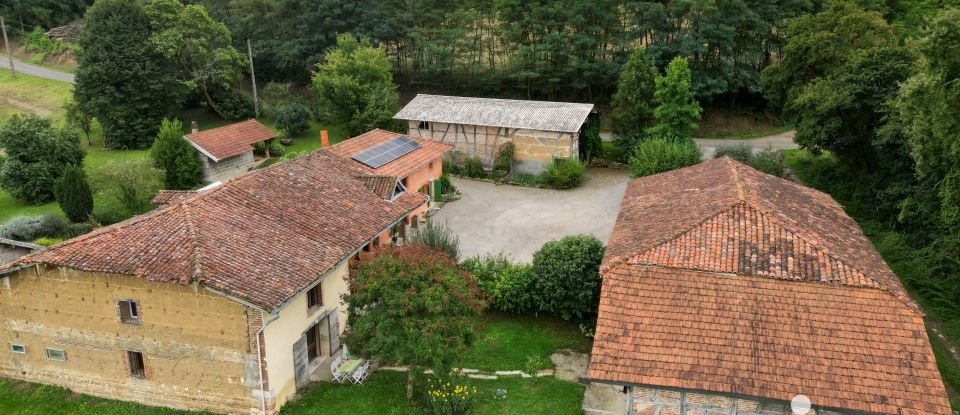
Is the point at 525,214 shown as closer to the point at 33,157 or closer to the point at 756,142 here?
the point at 756,142

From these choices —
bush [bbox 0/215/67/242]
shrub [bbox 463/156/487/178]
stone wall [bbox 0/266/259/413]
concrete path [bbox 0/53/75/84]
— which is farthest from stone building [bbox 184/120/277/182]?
concrete path [bbox 0/53/75/84]

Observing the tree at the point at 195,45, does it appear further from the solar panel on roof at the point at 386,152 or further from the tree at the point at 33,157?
the solar panel on roof at the point at 386,152

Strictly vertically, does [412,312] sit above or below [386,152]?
below

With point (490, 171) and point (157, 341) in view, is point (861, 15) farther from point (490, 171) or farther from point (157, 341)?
point (157, 341)

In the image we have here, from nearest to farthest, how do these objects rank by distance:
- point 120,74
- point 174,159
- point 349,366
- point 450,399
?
1. point 450,399
2. point 349,366
3. point 174,159
4. point 120,74

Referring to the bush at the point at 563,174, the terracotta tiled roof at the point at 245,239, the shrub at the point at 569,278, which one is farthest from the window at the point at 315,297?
the bush at the point at 563,174

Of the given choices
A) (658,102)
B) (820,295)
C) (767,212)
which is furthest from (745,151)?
(820,295)

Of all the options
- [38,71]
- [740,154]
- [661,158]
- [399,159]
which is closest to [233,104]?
[38,71]
